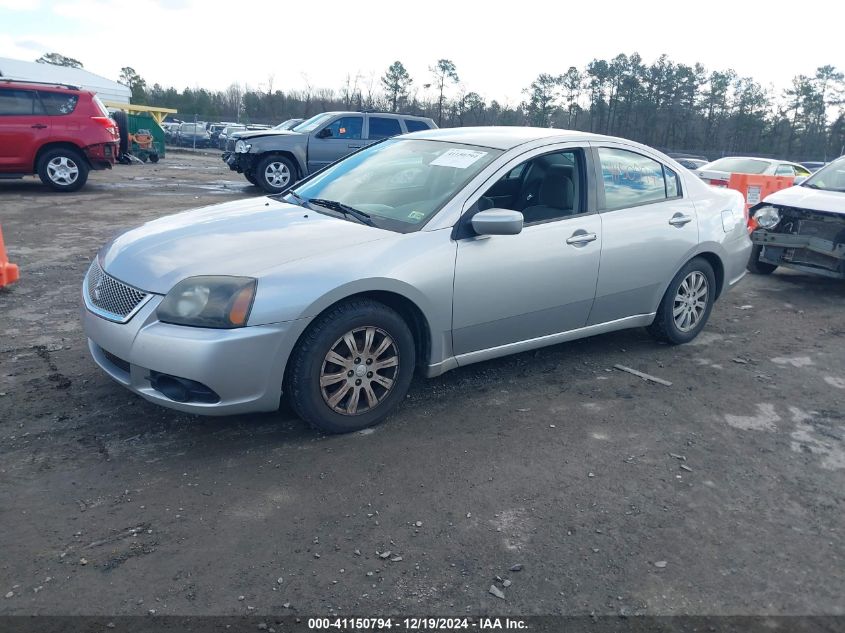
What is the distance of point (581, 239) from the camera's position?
452 cm

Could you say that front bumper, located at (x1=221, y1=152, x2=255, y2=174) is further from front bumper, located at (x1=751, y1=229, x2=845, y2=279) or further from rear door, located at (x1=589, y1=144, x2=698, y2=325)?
rear door, located at (x1=589, y1=144, x2=698, y2=325)

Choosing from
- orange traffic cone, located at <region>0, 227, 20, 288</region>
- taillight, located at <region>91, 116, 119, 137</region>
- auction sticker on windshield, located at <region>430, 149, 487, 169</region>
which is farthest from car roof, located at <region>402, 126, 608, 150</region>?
taillight, located at <region>91, 116, 119, 137</region>

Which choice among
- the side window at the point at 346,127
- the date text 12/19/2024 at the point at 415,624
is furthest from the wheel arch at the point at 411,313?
the side window at the point at 346,127

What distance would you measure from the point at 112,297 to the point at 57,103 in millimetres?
10512

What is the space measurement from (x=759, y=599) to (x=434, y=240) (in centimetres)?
230

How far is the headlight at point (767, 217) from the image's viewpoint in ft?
26.7

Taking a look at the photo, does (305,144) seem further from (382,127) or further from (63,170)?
(63,170)

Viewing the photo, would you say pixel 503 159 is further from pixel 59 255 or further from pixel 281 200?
pixel 59 255

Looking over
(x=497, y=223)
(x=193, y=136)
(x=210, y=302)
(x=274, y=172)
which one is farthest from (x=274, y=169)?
(x=193, y=136)

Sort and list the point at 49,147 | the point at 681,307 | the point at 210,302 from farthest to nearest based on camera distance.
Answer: the point at 49,147 < the point at 681,307 < the point at 210,302

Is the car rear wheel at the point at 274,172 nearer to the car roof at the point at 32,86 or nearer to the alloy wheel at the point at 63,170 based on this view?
the alloy wheel at the point at 63,170

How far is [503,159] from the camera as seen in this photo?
4316mm

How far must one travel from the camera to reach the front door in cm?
406

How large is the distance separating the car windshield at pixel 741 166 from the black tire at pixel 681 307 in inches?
449
